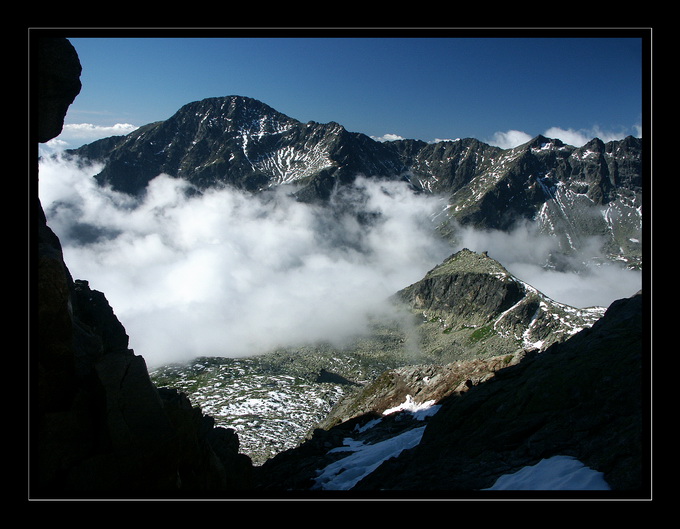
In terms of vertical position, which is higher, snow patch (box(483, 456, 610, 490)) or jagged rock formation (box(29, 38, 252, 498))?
jagged rock formation (box(29, 38, 252, 498))

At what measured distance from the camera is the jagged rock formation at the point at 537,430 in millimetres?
16719

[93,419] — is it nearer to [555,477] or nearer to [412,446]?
[555,477]

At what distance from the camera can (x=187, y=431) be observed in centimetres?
2095

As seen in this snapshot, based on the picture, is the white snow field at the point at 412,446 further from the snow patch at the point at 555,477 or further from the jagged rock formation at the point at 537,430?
the jagged rock formation at the point at 537,430

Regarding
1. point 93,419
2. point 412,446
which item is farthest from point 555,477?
point 412,446

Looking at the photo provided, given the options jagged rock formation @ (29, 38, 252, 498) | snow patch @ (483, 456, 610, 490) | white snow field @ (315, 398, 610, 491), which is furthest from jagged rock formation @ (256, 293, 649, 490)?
jagged rock formation @ (29, 38, 252, 498)

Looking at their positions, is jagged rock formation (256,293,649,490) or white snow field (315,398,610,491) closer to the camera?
white snow field (315,398,610,491)

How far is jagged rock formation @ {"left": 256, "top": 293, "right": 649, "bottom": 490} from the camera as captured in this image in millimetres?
16719

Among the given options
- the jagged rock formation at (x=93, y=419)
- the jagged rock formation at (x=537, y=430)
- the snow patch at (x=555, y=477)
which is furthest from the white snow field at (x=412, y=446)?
the jagged rock formation at (x=93, y=419)

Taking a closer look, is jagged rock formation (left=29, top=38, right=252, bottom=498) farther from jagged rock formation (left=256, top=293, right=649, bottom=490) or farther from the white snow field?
the white snow field
